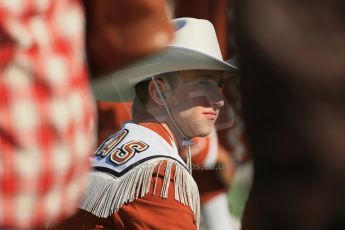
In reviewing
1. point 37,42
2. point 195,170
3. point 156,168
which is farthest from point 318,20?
point 195,170

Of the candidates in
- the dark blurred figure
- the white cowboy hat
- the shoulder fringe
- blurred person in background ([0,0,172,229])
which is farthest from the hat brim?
blurred person in background ([0,0,172,229])

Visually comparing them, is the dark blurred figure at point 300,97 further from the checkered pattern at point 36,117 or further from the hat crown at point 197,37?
the hat crown at point 197,37

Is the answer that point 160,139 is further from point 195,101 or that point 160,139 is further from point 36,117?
point 36,117

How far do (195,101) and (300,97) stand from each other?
1218 millimetres

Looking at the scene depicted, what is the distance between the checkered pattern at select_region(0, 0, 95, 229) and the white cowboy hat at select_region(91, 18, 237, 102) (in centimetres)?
136

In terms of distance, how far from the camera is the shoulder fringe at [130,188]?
2381 mm

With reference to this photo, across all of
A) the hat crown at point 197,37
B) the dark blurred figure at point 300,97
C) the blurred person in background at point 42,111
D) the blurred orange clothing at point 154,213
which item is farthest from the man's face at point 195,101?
the blurred person in background at point 42,111

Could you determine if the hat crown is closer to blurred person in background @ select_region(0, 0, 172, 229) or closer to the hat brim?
the hat brim

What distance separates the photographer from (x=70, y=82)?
1.04 meters

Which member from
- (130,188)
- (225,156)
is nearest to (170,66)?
(130,188)

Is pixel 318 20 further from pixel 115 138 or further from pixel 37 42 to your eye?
pixel 115 138

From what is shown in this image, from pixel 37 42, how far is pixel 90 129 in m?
0.13

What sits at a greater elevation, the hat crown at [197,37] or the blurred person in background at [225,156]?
the hat crown at [197,37]

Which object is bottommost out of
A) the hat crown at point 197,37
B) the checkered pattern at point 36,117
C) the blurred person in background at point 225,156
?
the blurred person in background at point 225,156
